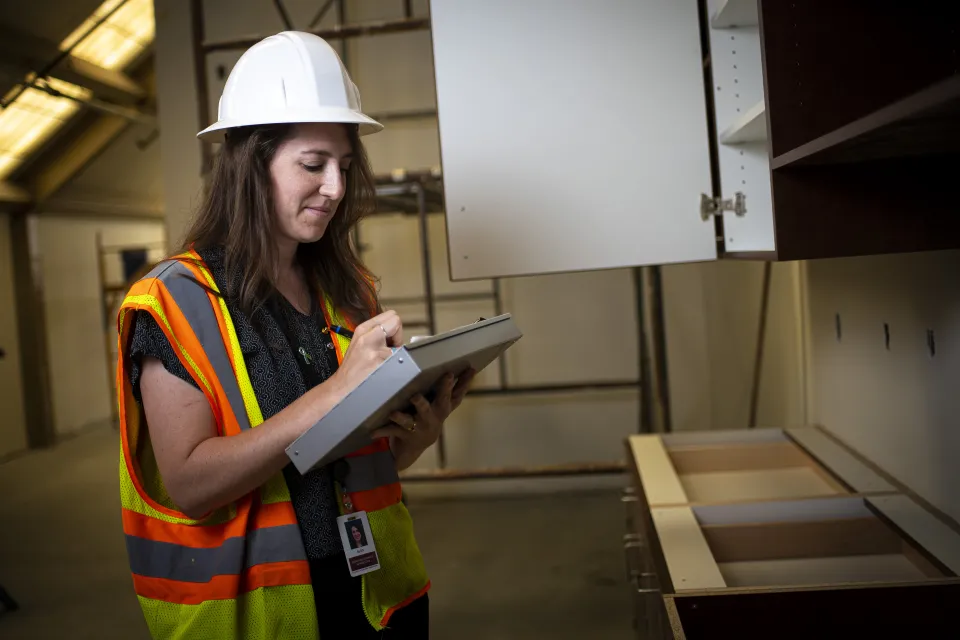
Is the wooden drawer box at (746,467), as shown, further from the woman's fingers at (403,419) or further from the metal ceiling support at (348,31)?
the metal ceiling support at (348,31)

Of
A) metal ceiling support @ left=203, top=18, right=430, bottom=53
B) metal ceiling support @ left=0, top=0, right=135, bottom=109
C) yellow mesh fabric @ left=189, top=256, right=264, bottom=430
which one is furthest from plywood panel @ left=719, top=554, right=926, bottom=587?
metal ceiling support @ left=0, top=0, right=135, bottom=109

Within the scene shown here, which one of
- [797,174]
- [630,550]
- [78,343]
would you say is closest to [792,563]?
[797,174]

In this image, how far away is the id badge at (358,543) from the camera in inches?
50.2

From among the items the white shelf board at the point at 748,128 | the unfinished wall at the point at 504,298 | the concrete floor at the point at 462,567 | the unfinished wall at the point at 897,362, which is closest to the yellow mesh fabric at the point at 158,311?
the white shelf board at the point at 748,128

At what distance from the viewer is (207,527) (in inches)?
48.7

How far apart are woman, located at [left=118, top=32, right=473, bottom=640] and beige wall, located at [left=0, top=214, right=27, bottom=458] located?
24.7 feet

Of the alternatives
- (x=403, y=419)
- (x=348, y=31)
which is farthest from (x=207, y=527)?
(x=348, y=31)

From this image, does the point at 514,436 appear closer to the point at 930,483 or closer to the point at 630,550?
the point at 630,550

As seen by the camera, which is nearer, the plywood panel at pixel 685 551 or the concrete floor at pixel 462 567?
the plywood panel at pixel 685 551

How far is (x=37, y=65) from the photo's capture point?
674 centimetres

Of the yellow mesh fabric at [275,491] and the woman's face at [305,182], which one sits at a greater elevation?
the woman's face at [305,182]

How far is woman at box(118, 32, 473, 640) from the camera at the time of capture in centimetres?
116

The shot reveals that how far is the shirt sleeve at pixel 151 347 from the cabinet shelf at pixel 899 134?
0.90 meters

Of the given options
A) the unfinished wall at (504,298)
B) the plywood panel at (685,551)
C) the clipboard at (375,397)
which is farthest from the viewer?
the unfinished wall at (504,298)
